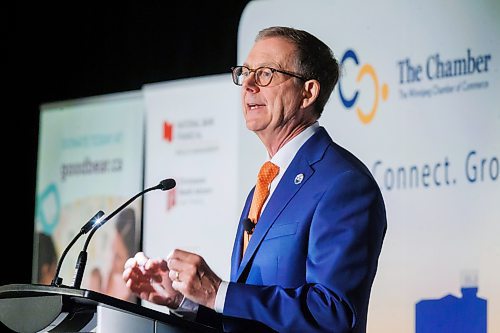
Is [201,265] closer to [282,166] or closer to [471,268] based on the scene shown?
[282,166]

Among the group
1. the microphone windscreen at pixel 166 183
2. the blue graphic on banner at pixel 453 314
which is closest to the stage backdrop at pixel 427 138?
the blue graphic on banner at pixel 453 314

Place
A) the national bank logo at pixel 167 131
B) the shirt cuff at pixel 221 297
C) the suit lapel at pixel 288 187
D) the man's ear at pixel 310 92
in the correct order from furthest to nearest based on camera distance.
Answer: the national bank logo at pixel 167 131 < the man's ear at pixel 310 92 < the suit lapel at pixel 288 187 < the shirt cuff at pixel 221 297

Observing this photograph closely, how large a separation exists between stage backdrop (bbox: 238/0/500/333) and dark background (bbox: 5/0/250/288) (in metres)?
1.00

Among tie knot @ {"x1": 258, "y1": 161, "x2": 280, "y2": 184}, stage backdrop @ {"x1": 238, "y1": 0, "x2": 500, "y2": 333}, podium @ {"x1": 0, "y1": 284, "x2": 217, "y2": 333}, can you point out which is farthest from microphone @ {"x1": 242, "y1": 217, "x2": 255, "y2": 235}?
stage backdrop @ {"x1": 238, "y1": 0, "x2": 500, "y2": 333}

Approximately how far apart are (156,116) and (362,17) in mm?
1246

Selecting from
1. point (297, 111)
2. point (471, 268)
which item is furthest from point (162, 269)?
point (471, 268)

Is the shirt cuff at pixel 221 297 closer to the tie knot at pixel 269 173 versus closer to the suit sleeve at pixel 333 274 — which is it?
the suit sleeve at pixel 333 274

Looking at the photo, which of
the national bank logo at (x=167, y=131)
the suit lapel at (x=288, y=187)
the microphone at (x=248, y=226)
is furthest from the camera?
the national bank logo at (x=167, y=131)

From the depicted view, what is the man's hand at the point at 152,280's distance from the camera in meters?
2.42

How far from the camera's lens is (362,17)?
150 inches

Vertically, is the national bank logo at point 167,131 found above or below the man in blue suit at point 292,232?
above

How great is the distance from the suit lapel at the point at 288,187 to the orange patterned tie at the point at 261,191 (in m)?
0.07

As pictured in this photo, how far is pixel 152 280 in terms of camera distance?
Answer: 96.0 inches

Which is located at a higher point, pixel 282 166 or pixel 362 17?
pixel 362 17
